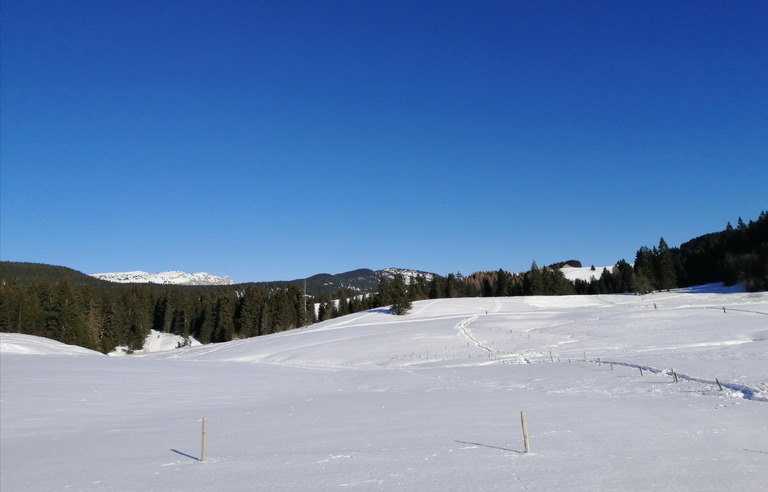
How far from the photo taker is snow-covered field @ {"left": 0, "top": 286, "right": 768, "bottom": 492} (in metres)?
9.03

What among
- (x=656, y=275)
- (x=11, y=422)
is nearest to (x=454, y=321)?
(x=11, y=422)

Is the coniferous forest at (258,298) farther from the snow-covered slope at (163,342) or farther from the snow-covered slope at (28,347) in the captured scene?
the snow-covered slope at (28,347)

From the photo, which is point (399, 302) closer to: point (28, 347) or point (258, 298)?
point (258, 298)

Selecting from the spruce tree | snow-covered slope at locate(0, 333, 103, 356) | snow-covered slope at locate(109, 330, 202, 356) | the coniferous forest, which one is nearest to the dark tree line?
the coniferous forest

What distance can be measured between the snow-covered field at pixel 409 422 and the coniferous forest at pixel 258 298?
37.6 meters

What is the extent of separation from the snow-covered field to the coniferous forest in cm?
3761

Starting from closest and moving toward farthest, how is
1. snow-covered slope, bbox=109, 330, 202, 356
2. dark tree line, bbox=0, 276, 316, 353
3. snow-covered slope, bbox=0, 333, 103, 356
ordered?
snow-covered slope, bbox=0, 333, 103, 356
dark tree line, bbox=0, 276, 316, 353
snow-covered slope, bbox=109, 330, 202, 356

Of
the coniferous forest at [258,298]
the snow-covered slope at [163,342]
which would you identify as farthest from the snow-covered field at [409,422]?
the snow-covered slope at [163,342]

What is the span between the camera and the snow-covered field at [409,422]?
903cm

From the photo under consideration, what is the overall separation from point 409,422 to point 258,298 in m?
96.3

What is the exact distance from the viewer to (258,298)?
10688 centimetres

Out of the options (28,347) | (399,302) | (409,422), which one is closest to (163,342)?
(399,302)

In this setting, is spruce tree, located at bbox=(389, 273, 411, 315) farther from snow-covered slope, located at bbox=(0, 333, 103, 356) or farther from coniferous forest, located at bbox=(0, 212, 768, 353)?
snow-covered slope, located at bbox=(0, 333, 103, 356)

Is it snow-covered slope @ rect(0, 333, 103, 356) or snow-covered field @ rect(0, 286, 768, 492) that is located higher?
snow-covered slope @ rect(0, 333, 103, 356)
